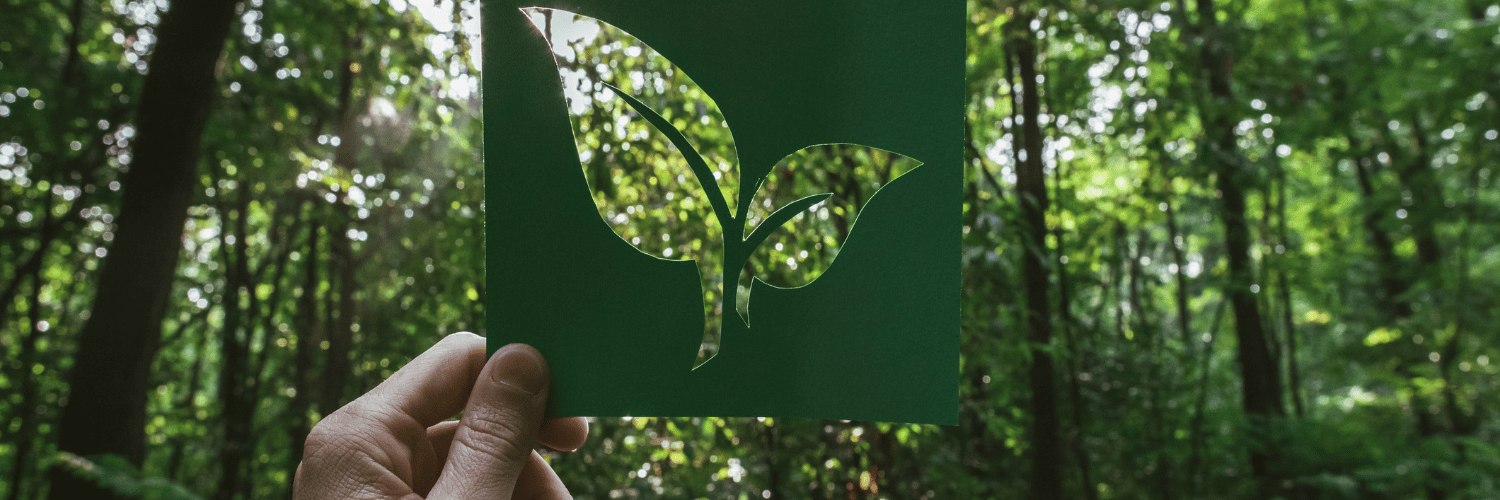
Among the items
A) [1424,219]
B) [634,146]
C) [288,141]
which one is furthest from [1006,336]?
[288,141]

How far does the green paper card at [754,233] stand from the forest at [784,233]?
266 mm

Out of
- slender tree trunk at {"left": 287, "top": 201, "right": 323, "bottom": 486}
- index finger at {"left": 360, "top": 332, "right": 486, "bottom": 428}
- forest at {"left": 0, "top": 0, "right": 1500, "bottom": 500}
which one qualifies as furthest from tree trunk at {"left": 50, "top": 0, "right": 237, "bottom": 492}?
index finger at {"left": 360, "top": 332, "right": 486, "bottom": 428}

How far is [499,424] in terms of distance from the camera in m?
0.87

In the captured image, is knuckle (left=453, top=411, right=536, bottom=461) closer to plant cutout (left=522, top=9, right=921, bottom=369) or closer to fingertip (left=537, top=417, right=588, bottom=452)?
fingertip (left=537, top=417, right=588, bottom=452)

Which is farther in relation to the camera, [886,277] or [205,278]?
[205,278]

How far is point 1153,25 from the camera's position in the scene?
2961 mm

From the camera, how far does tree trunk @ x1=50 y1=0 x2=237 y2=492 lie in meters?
2.46

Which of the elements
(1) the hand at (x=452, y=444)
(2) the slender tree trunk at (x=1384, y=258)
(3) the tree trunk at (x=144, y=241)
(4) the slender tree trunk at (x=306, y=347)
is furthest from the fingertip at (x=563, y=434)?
(2) the slender tree trunk at (x=1384, y=258)

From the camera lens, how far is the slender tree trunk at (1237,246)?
2.94m

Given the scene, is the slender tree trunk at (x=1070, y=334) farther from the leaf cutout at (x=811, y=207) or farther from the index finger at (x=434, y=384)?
the index finger at (x=434, y=384)

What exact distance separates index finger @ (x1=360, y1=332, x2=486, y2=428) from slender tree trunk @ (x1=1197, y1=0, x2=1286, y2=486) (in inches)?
117

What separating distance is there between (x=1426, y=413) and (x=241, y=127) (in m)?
9.23

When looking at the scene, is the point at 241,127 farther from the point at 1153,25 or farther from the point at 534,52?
the point at 1153,25

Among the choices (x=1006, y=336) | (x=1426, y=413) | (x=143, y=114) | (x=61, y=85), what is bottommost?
(x=1426, y=413)
